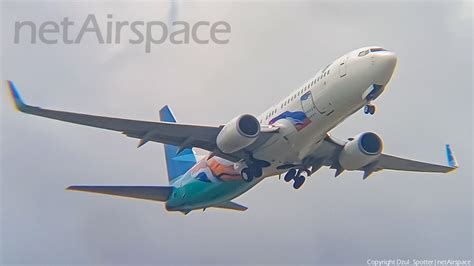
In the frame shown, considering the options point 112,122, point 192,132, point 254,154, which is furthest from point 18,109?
point 254,154

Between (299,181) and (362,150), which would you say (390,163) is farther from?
(299,181)

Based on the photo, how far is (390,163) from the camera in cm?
3375

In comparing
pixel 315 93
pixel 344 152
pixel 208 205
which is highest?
pixel 315 93

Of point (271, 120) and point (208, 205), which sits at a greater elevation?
point (271, 120)

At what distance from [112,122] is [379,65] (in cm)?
901

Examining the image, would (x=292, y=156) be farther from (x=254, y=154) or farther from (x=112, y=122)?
(x=112, y=122)

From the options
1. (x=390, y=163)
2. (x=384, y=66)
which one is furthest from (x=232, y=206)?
(x=384, y=66)

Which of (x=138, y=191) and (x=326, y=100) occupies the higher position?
(x=326, y=100)

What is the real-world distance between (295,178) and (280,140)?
362cm

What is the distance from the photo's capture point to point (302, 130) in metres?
28.0

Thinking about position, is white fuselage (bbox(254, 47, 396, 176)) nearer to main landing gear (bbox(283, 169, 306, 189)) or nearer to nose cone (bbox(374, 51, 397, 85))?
nose cone (bbox(374, 51, 397, 85))

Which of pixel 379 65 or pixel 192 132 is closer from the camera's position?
pixel 379 65

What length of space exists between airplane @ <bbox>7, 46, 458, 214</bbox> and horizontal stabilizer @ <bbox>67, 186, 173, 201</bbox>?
0.04 m

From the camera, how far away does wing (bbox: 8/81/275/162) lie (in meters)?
27.0
